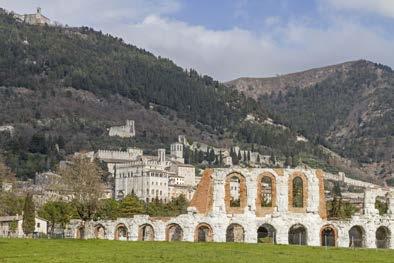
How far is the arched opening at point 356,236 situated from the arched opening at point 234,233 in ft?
32.2

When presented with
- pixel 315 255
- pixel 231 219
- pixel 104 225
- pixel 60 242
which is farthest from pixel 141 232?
pixel 315 255


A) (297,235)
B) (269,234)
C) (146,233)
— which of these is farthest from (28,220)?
(297,235)

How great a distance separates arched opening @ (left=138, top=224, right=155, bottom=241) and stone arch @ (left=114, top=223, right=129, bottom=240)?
4.55 feet

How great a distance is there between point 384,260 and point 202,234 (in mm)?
31983

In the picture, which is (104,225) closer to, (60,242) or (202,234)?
(202,234)

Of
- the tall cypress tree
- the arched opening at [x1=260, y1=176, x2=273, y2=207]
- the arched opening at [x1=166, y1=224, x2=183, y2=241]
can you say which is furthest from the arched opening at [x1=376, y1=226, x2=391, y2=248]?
the tall cypress tree

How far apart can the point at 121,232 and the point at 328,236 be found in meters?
20.8

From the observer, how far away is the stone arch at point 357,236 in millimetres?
73906

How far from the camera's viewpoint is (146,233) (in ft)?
267

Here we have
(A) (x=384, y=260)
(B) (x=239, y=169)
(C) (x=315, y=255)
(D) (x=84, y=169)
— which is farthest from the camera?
(D) (x=84, y=169)

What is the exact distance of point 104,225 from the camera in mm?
78875

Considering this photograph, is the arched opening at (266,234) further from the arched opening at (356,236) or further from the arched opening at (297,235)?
the arched opening at (356,236)

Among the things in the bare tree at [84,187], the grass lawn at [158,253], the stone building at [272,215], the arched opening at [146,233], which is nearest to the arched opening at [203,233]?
the stone building at [272,215]

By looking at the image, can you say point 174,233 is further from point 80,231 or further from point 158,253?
point 158,253
